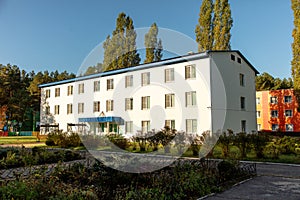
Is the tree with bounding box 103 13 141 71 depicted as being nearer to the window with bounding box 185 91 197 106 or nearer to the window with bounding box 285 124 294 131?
the window with bounding box 185 91 197 106

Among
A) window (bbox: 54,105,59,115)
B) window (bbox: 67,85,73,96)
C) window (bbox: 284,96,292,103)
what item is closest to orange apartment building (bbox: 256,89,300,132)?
window (bbox: 284,96,292,103)

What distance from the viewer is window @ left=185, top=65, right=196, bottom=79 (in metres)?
23.3

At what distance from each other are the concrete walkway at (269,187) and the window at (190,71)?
46.3 feet

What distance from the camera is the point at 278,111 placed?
4362cm

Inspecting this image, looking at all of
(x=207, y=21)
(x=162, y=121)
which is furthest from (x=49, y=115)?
(x=162, y=121)

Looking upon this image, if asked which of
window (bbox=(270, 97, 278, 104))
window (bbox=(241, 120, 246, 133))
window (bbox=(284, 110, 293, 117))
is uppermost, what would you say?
window (bbox=(270, 97, 278, 104))

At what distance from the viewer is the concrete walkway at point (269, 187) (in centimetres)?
642

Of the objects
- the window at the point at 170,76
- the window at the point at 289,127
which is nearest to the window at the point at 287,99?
the window at the point at 289,127

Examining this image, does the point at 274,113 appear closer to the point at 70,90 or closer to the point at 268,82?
the point at 268,82

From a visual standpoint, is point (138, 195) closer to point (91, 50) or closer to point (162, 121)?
point (91, 50)

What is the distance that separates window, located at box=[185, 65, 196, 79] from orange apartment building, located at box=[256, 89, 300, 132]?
24.6 m

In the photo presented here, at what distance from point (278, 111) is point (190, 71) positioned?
26957 millimetres

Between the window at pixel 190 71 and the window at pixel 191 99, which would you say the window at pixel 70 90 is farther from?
the window at pixel 191 99

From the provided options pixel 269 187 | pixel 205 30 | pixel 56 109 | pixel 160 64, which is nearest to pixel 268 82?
pixel 205 30
